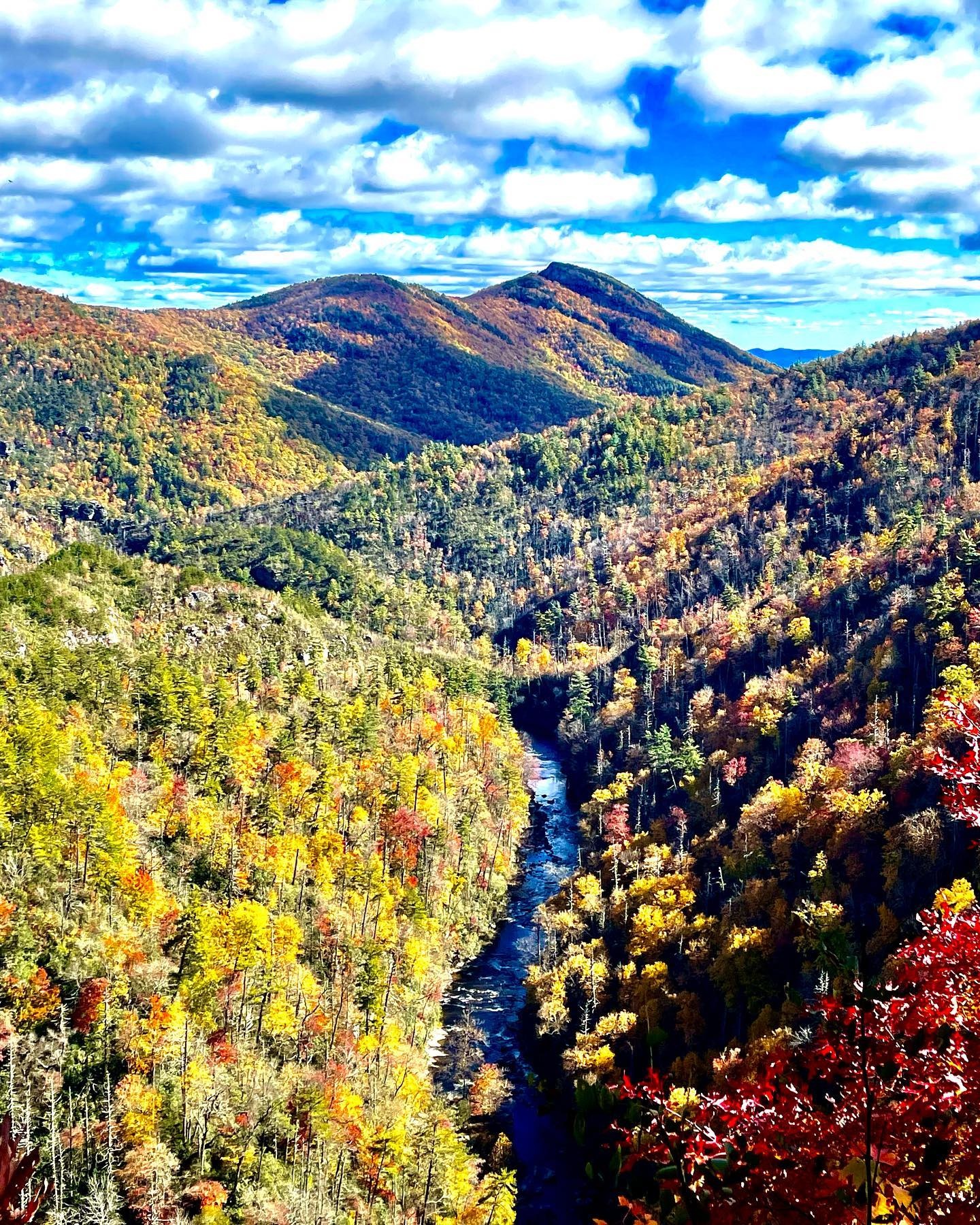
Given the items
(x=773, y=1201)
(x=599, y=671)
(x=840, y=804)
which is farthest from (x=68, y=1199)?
(x=599, y=671)

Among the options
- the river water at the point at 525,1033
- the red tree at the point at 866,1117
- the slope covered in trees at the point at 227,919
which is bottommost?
the river water at the point at 525,1033

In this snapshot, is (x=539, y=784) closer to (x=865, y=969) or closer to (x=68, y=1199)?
(x=68, y=1199)

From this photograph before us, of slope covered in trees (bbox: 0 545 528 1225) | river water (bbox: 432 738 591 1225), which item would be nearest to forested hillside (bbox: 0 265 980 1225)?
slope covered in trees (bbox: 0 545 528 1225)

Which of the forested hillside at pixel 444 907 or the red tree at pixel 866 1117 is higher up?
the red tree at pixel 866 1117

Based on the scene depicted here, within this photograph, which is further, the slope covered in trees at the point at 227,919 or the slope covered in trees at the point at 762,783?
the slope covered in trees at the point at 762,783

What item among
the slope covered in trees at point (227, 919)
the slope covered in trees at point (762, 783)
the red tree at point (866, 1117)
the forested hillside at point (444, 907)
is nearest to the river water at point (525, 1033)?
the forested hillside at point (444, 907)

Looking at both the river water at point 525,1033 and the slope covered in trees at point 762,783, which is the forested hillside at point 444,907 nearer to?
the slope covered in trees at point 762,783

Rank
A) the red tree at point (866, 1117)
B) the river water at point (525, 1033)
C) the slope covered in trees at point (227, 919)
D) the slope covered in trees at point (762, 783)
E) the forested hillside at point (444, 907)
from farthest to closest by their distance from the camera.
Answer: the slope covered in trees at point (762, 783) < the river water at point (525, 1033) < the slope covered in trees at point (227, 919) < the forested hillside at point (444, 907) < the red tree at point (866, 1117)

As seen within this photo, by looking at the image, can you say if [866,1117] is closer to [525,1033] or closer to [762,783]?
[525,1033]

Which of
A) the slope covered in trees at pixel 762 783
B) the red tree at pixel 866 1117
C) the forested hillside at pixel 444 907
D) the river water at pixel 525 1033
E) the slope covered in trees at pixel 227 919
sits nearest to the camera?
the red tree at pixel 866 1117

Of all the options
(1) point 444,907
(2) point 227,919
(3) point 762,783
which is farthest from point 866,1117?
(3) point 762,783
